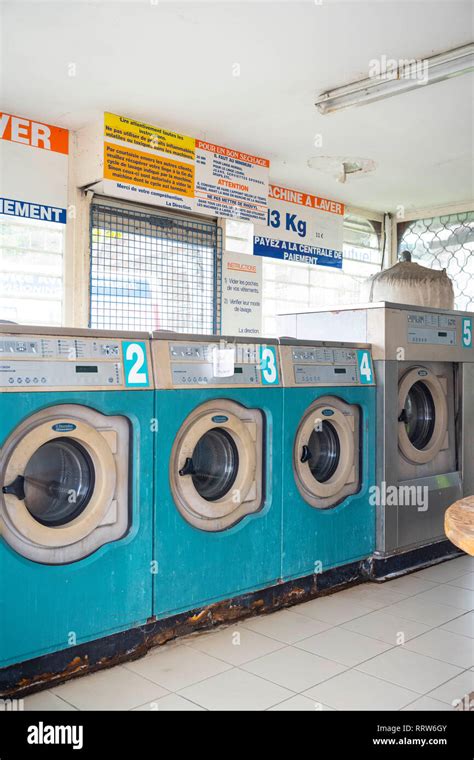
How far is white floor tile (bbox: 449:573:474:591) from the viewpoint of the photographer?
12.4ft

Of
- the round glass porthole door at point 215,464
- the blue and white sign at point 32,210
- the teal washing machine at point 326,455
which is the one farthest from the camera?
the blue and white sign at point 32,210

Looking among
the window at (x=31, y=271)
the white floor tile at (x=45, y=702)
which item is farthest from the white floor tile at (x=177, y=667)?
the window at (x=31, y=271)

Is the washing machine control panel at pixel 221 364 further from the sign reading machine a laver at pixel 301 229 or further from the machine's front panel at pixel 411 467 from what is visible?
the sign reading machine a laver at pixel 301 229

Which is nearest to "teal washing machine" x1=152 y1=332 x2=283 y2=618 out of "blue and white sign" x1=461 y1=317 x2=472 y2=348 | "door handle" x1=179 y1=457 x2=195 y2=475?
"door handle" x1=179 y1=457 x2=195 y2=475

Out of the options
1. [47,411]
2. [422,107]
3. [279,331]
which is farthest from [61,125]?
[47,411]

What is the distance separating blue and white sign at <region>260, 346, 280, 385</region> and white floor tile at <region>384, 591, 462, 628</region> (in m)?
1.32

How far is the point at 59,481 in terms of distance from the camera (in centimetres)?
262

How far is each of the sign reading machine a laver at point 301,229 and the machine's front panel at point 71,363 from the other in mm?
3383

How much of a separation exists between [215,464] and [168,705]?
1145mm

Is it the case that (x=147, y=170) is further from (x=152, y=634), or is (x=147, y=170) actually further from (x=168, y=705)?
(x=168, y=705)

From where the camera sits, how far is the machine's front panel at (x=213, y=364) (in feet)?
9.32

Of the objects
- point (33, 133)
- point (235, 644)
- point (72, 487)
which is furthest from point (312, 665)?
point (33, 133)

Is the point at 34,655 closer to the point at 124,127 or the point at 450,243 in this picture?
the point at 124,127
